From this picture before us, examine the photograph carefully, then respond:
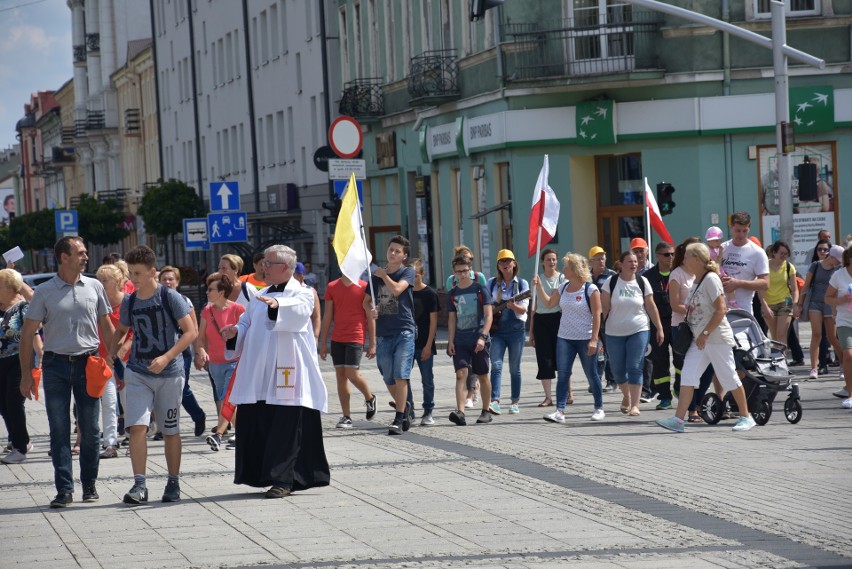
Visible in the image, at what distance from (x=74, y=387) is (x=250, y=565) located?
324cm

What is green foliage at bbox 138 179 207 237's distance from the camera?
57.7 metres

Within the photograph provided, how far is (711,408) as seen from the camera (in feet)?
48.7

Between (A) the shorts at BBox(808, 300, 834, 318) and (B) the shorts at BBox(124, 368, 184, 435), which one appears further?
(A) the shorts at BBox(808, 300, 834, 318)

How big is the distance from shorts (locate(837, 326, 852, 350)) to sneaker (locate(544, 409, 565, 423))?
10.1ft

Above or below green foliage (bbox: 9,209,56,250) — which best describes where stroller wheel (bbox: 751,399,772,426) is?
below

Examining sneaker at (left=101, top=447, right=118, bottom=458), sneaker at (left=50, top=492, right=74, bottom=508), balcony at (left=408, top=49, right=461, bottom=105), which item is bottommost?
sneaker at (left=101, top=447, right=118, bottom=458)

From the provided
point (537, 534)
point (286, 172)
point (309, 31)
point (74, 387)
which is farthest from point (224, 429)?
point (286, 172)

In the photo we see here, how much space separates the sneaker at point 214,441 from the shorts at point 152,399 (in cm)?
344

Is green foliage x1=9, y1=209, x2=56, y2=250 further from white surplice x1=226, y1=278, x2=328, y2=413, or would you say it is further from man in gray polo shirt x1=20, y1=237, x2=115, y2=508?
white surplice x1=226, y1=278, x2=328, y2=413

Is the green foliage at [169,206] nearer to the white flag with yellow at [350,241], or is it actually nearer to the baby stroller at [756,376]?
the white flag with yellow at [350,241]

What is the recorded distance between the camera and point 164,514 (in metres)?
10.1

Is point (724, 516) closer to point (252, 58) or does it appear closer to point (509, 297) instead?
point (509, 297)

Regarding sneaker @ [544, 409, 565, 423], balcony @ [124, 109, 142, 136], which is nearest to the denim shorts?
sneaker @ [544, 409, 565, 423]

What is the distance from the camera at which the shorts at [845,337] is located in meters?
16.0
